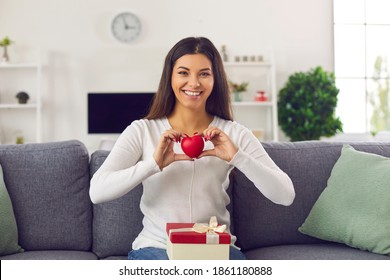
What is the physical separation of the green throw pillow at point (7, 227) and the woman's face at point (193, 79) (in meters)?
0.70

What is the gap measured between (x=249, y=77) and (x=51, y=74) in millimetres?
2178

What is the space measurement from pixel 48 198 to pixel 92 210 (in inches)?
6.3

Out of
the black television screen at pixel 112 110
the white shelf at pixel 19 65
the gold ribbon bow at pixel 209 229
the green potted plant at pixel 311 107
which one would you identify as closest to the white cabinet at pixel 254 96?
the green potted plant at pixel 311 107

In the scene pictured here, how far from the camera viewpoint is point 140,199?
2018 mm

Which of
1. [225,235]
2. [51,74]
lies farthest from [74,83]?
[225,235]

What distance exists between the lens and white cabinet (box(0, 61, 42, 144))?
6.32 metres

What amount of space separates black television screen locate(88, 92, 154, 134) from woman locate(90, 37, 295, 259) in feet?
14.4

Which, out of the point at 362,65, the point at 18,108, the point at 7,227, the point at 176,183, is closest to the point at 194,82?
the point at 176,183

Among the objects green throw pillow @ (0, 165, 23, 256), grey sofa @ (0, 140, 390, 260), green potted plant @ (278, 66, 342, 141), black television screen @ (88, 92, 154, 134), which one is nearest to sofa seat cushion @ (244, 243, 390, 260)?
grey sofa @ (0, 140, 390, 260)

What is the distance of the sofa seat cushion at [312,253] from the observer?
72.7 inches

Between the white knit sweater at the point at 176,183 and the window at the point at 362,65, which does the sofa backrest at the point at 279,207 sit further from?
the window at the point at 362,65

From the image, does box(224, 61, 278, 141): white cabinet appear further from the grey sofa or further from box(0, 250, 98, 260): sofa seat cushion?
box(0, 250, 98, 260): sofa seat cushion

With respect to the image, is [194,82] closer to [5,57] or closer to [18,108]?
[5,57]
